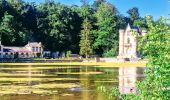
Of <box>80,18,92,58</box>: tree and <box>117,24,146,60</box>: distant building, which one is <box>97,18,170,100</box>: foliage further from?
<box>80,18,92,58</box>: tree

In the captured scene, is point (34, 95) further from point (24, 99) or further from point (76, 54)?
point (76, 54)

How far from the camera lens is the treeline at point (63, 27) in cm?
12569

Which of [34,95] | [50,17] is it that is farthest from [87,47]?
[34,95]

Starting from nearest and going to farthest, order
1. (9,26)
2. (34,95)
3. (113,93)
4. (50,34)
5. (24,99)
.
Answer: (113,93), (24,99), (34,95), (9,26), (50,34)

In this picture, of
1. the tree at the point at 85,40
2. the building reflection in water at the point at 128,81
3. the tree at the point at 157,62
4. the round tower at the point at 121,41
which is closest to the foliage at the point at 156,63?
the tree at the point at 157,62

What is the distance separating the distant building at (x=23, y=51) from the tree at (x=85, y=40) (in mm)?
10603

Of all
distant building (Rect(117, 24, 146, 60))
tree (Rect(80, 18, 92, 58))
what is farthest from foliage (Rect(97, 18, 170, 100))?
tree (Rect(80, 18, 92, 58))

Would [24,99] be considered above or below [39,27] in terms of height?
below

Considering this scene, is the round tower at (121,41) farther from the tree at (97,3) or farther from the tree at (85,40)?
the tree at (97,3)

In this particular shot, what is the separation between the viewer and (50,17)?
13238 centimetres

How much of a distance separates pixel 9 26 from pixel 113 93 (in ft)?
364

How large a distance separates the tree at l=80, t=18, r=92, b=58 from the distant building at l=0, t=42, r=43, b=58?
10.6 m

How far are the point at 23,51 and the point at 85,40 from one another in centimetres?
1573

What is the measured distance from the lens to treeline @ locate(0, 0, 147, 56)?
126m
